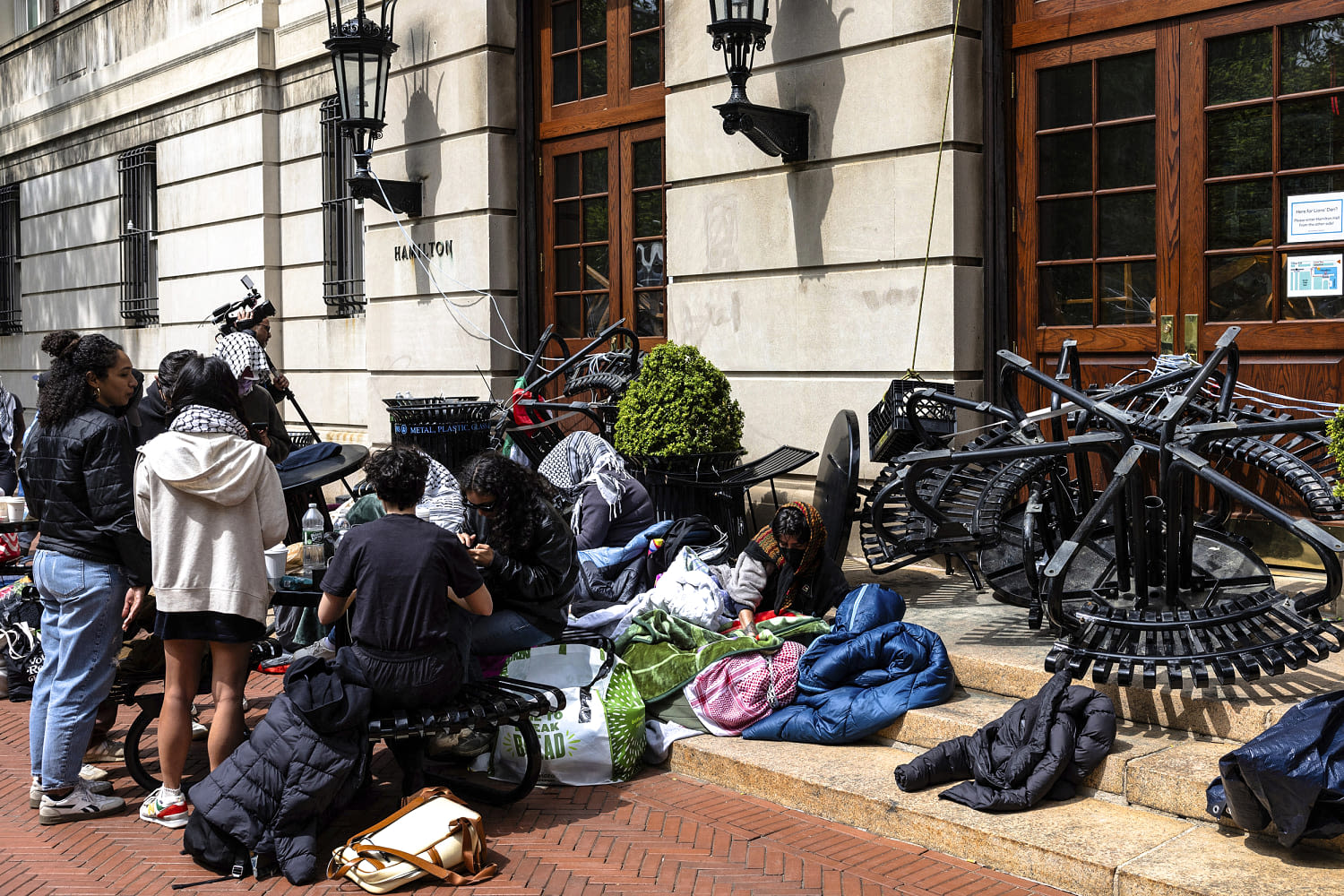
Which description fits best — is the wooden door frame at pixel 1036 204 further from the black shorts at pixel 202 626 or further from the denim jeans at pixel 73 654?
the denim jeans at pixel 73 654

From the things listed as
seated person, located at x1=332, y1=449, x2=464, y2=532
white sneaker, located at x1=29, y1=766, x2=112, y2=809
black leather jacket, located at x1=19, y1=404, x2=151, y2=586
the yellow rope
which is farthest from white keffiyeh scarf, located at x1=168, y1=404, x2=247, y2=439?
the yellow rope

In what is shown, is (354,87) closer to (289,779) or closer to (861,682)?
(861,682)

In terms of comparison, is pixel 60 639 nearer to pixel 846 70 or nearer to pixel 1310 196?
pixel 846 70

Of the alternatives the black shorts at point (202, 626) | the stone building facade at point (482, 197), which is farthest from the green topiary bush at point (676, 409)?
the black shorts at point (202, 626)

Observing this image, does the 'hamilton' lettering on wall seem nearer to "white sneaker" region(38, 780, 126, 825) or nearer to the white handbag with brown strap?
"white sneaker" region(38, 780, 126, 825)

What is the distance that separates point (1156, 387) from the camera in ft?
20.6

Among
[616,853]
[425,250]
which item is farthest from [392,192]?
[616,853]

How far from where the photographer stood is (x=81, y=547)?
211 inches

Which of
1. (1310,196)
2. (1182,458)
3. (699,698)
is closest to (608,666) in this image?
(699,698)

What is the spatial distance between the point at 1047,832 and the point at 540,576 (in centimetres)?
255

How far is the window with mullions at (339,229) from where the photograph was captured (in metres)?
13.7

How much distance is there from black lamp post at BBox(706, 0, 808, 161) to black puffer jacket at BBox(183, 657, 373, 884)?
16.3 feet

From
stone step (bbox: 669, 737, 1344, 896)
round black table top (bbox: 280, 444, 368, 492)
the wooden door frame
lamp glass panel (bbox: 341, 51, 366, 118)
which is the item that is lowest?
stone step (bbox: 669, 737, 1344, 896)

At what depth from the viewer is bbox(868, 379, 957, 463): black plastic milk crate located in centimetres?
734
